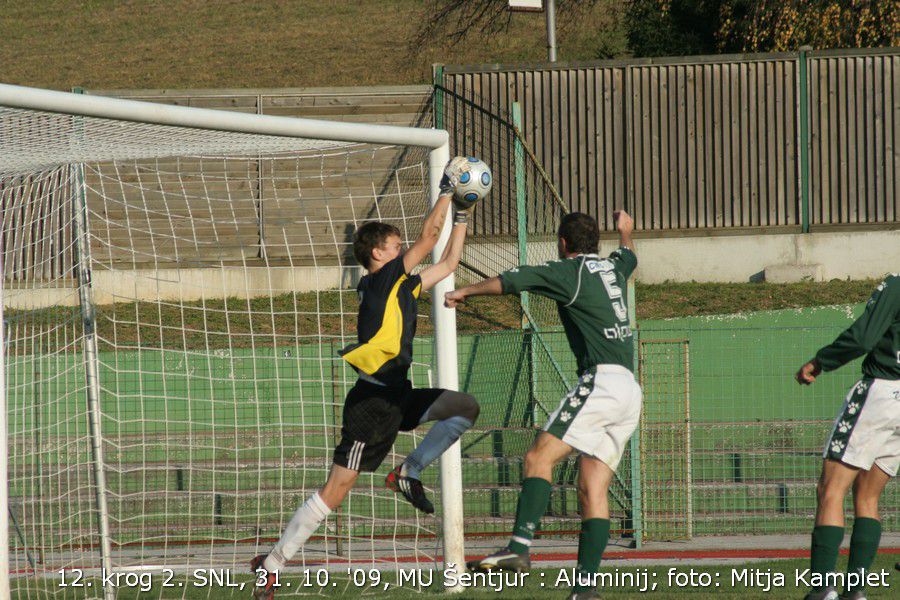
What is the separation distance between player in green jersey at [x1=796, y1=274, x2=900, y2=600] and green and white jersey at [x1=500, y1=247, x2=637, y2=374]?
0.95 meters

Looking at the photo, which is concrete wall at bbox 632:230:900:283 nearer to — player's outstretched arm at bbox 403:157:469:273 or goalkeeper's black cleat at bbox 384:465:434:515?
player's outstretched arm at bbox 403:157:469:273

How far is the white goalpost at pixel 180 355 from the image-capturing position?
655cm

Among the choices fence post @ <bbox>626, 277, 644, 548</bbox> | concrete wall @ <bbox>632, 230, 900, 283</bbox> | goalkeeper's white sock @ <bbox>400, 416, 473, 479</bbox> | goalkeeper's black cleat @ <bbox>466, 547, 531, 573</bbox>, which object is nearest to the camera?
goalkeeper's black cleat @ <bbox>466, 547, 531, 573</bbox>

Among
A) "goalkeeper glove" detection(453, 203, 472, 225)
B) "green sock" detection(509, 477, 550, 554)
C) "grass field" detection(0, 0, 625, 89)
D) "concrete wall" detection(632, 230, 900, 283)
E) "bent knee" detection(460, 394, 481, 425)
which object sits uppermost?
"grass field" detection(0, 0, 625, 89)

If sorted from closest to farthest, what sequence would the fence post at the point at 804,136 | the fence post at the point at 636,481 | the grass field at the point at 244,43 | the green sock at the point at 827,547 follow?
1. the green sock at the point at 827,547
2. the fence post at the point at 636,481
3. the fence post at the point at 804,136
4. the grass field at the point at 244,43

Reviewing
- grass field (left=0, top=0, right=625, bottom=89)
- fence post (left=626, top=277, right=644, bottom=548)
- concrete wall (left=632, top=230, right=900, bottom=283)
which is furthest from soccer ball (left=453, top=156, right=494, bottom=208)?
grass field (left=0, top=0, right=625, bottom=89)

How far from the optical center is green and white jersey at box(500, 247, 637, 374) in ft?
18.6

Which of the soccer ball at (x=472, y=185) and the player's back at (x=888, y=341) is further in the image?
the soccer ball at (x=472, y=185)

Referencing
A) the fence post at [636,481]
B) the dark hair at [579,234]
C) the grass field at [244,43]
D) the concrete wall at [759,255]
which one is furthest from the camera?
the grass field at [244,43]

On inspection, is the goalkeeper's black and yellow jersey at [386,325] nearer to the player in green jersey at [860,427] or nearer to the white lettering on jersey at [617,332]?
the white lettering on jersey at [617,332]

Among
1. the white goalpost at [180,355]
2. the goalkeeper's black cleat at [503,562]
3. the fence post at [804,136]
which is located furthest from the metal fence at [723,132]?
the goalkeeper's black cleat at [503,562]

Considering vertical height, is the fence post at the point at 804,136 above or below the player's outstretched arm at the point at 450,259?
above

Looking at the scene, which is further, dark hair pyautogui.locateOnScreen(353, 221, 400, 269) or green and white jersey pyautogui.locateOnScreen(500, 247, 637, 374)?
dark hair pyautogui.locateOnScreen(353, 221, 400, 269)

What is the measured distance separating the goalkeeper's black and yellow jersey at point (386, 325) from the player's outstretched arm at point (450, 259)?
116 millimetres
